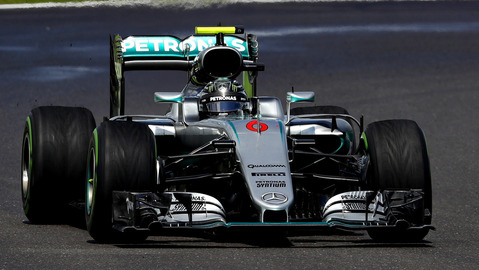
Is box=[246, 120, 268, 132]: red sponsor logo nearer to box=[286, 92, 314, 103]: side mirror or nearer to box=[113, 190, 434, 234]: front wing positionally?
box=[113, 190, 434, 234]: front wing

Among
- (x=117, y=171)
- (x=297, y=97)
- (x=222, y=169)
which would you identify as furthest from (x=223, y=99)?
(x=117, y=171)

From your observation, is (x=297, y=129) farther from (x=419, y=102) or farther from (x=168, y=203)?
(x=419, y=102)

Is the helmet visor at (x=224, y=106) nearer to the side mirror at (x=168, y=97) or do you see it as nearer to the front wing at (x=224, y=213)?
the side mirror at (x=168, y=97)

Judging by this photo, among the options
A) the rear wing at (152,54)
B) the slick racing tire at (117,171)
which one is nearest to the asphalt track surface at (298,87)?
the slick racing tire at (117,171)

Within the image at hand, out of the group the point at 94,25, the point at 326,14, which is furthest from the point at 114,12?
the point at 326,14

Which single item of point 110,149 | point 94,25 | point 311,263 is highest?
point 94,25

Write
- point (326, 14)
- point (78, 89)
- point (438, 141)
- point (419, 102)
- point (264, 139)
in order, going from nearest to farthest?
point (264, 139) < point (438, 141) < point (419, 102) < point (78, 89) < point (326, 14)

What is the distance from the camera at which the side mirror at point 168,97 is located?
10383 millimetres

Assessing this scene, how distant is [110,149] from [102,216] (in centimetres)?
48

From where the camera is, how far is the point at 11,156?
1475 cm

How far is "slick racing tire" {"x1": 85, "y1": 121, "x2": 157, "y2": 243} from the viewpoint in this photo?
8.84 metres

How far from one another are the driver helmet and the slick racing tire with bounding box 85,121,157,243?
4.82ft

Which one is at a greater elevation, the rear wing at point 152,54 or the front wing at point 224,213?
the rear wing at point 152,54

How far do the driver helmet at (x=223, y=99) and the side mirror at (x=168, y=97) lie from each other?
0.63ft
